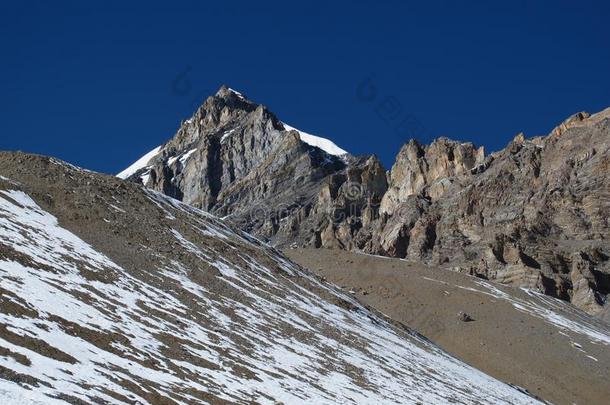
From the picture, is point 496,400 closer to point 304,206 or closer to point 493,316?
point 493,316

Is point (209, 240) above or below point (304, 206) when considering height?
below

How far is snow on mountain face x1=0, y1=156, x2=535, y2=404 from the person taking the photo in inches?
882

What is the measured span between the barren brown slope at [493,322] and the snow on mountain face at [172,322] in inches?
360

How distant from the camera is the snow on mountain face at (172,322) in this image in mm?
22406

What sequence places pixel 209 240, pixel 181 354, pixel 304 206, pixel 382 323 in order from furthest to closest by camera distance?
pixel 304 206
pixel 382 323
pixel 209 240
pixel 181 354

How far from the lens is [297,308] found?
162 feet

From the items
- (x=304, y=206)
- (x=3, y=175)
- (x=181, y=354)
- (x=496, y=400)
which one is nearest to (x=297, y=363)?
(x=181, y=354)

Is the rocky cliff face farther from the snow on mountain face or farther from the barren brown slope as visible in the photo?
the snow on mountain face

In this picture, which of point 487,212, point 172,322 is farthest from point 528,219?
point 172,322

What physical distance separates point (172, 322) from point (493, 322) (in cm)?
4809

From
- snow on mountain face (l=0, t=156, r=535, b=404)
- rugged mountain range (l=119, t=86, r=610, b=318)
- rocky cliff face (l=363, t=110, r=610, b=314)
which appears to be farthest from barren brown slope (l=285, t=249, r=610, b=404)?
rugged mountain range (l=119, t=86, r=610, b=318)

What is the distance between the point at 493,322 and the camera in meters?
72.9

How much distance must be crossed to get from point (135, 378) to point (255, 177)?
17239 cm

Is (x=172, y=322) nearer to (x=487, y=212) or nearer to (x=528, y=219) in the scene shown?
(x=528, y=219)
